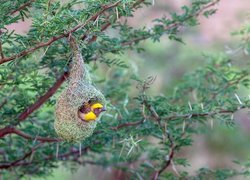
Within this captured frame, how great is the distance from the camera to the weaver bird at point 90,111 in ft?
8.29

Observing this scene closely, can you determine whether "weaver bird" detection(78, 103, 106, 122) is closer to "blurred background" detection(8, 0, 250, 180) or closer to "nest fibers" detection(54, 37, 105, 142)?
"nest fibers" detection(54, 37, 105, 142)

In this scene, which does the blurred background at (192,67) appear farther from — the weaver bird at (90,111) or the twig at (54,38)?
the twig at (54,38)

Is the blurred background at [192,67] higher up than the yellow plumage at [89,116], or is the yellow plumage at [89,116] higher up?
the blurred background at [192,67]

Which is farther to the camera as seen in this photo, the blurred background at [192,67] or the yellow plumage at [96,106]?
the blurred background at [192,67]

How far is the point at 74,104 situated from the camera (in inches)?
98.7

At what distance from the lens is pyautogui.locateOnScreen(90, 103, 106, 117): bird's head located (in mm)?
2551

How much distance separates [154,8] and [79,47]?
4589 millimetres

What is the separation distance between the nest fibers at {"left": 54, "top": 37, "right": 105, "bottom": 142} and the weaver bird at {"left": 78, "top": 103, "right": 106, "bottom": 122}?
0.09 ft

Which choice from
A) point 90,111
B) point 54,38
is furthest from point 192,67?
point 54,38

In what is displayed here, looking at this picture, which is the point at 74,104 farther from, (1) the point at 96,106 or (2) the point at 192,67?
(2) the point at 192,67

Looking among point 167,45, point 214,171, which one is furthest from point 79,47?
point 167,45

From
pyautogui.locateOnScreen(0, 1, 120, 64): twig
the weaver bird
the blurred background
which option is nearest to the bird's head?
the weaver bird

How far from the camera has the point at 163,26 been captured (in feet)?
10.4

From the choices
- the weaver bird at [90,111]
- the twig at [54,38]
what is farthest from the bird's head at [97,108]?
the twig at [54,38]
